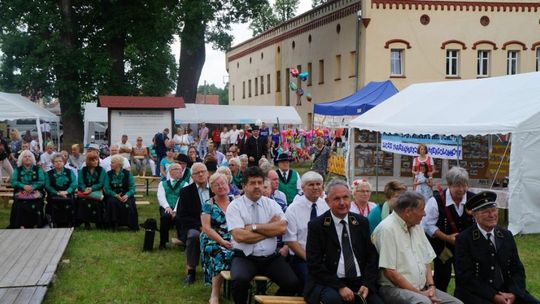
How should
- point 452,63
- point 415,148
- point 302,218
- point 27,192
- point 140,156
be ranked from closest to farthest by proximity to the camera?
point 302,218, point 27,192, point 415,148, point 140,156, point 452,63

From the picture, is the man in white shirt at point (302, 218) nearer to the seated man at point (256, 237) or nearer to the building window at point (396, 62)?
the seated man at point (256, 237)

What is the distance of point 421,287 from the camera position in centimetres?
566

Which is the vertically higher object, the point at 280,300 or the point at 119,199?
the point at 119,199

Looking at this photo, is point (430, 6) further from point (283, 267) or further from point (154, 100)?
point (283, 267)

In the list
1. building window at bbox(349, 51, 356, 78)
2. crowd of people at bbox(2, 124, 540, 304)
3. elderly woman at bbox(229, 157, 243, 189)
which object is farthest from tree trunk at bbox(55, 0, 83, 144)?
crowd of people at bbox(2, 124, 540, 304)

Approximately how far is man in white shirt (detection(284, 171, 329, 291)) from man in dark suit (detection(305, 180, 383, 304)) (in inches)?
36.4

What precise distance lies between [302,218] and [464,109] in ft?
26.6

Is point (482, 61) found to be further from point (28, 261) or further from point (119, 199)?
point (28, 261)

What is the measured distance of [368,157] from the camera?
18562 millimetres

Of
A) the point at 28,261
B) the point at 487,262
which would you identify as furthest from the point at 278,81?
the point at 487,262

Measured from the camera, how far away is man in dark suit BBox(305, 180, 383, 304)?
5555 mm

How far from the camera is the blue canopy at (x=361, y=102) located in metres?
19.8

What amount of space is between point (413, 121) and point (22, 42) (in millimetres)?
19830

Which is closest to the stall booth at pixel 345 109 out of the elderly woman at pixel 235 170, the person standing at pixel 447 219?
the elderly woman at pixel 235 170
